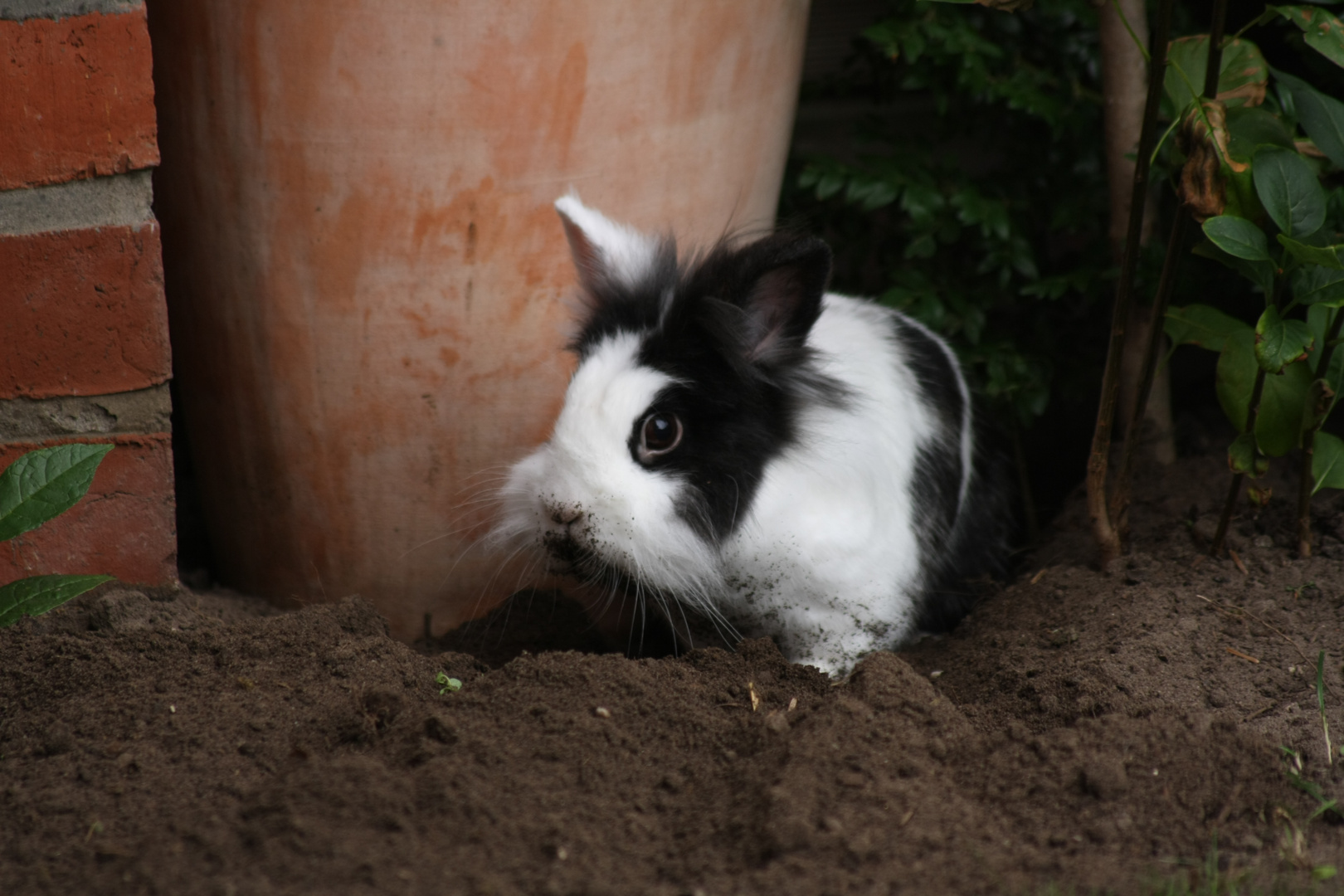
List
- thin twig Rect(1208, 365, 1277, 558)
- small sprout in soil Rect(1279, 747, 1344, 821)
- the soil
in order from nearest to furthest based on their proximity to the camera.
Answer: the soil
small sprout in soil Rect(1279, 747, 1344, 821)
thin twig Rect(1208, 365, 1277, 558)

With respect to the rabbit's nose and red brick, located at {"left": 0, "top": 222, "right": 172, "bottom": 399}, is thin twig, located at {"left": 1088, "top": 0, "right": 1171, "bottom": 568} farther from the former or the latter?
red brick, located at {"left": 0, "top": 222, "right": 172, "bottom": 399}

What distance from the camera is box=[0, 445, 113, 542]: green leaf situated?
2.03 meters

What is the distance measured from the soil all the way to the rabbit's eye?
419 mm

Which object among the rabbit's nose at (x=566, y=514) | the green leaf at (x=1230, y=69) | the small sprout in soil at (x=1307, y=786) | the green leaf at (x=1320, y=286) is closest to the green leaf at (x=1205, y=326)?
the green leaf at (x=1320, y=286)

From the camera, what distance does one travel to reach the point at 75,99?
2242 millimetres

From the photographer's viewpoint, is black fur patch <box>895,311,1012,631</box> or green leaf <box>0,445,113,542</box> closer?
green leaf <box>0,445,113,542</box>

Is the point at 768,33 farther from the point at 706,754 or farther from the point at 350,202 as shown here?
the point at 706,754

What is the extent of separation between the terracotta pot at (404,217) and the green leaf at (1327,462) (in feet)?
4.75

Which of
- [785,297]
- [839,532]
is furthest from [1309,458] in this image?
[785,297]

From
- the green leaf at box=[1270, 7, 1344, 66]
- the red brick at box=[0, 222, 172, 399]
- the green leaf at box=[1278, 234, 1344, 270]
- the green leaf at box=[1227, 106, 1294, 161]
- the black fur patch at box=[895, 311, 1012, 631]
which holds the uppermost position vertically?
the green leaf at box=[1270, 7, 1344, 66]

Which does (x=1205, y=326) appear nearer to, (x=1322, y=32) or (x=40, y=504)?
(x=1322, y=32)

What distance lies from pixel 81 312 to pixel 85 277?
0.08 meters

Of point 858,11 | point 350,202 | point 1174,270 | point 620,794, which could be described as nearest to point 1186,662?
point 1174,270

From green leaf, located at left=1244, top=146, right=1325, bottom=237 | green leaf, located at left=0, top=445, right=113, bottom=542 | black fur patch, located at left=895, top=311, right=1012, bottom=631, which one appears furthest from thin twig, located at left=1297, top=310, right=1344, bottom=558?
green leaf, located at left=0, top=445, right=113, bottom=542
